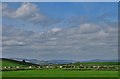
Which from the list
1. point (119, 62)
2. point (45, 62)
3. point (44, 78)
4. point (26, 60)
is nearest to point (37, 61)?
point (45, 62)

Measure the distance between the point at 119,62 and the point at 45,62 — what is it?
1327 inches

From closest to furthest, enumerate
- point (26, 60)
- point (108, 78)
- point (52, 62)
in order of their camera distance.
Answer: point (108, 78), point (52, 62), point (26, 60)

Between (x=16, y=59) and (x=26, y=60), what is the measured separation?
5.17m

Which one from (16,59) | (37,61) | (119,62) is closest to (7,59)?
(16,59)

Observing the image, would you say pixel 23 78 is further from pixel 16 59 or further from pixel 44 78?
pixel 16 59

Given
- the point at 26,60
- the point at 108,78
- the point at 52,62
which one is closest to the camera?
the point at 108,78

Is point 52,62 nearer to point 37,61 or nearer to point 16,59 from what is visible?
point 37,61

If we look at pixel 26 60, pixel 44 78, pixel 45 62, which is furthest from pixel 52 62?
pixel 44 78

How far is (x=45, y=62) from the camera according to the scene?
143 meters

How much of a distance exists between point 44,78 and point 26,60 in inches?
3777

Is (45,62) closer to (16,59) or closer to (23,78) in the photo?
(16,59)

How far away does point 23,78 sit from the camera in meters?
63.5

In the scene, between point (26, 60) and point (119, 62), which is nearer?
point (119, 62)

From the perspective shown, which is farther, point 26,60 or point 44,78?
point 26,60
